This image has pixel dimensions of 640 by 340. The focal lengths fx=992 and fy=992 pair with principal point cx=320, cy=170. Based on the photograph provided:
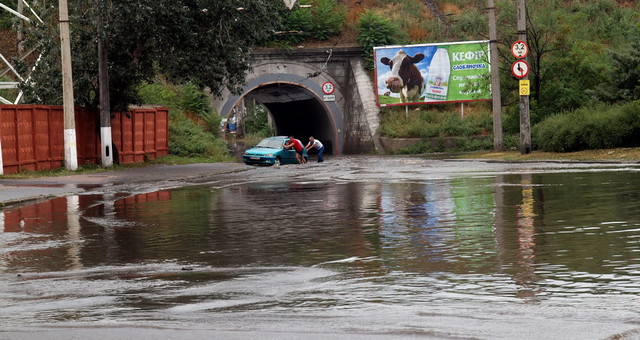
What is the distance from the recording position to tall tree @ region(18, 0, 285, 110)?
33062 millimetres

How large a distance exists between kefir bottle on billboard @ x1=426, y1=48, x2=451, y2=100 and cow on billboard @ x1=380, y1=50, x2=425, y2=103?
0.56 m

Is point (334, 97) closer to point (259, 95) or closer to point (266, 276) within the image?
point (259, 95)

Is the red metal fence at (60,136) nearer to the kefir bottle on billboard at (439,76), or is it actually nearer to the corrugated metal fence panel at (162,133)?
the corrugated metal fence panel at (162,133)

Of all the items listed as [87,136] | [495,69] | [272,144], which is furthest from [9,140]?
[495,69]

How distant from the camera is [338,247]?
11867 millimetres

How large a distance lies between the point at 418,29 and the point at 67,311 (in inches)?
2275

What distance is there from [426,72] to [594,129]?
2699 cm

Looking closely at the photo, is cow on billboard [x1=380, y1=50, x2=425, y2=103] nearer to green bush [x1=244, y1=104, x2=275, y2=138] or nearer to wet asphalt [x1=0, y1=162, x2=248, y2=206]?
wet asphalt [x1=0, y1=162, x2=248, y2=206]

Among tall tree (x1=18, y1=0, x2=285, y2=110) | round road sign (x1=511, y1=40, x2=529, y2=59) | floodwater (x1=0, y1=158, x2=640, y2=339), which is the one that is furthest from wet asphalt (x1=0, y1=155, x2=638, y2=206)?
floodwater (x1=0, y1=158, x2=640, y2=339)

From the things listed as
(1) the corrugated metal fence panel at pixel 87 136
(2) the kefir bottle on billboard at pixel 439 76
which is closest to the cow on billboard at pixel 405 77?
(2) the kefir bottle on billboard at pixel 439 76

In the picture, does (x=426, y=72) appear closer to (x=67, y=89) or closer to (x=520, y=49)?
(x=520, y=49)

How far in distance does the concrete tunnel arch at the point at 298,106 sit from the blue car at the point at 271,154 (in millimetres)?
10238

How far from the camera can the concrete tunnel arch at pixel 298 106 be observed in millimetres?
59719

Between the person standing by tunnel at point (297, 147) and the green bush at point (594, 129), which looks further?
the person standing by tunnel at point (297, 147)
